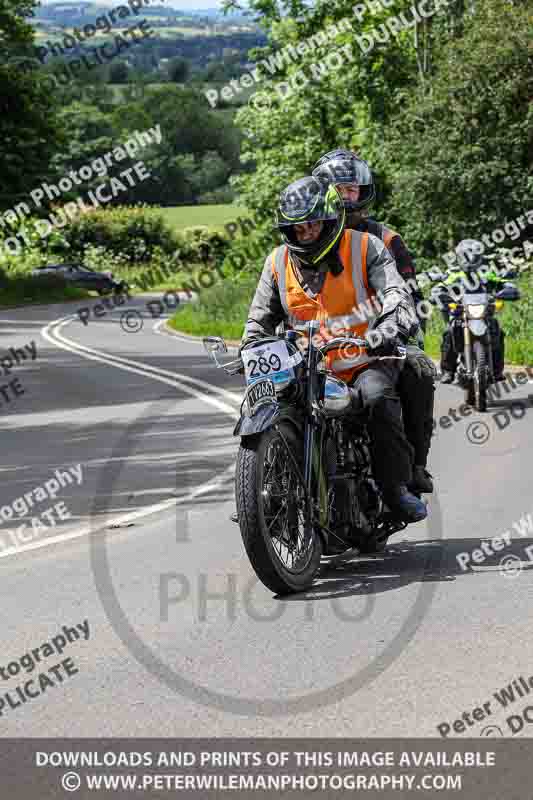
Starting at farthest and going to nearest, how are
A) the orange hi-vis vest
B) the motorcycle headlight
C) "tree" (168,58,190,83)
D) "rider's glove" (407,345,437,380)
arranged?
"tree" (168,58,190,83) < the motorcycle headlight < "rider's glove" (407,345,437,380) < the orange hi-vis vest

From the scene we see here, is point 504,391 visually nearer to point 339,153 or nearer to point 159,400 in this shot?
point 159,400

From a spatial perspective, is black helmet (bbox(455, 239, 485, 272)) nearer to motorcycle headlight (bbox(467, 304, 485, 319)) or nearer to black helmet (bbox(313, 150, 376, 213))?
motorcycle headlight (bbox(467, 304, 485, 319))

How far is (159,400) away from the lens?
744 inches

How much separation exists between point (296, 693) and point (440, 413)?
34.3ft

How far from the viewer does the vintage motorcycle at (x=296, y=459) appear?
6.36 m

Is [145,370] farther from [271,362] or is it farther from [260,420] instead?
[260,420]

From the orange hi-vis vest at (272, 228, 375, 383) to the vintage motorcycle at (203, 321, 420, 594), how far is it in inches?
2.0

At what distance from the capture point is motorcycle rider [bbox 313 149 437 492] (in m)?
7.40

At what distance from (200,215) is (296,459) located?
9981 centimetres

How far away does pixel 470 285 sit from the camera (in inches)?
620

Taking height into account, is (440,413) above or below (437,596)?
below

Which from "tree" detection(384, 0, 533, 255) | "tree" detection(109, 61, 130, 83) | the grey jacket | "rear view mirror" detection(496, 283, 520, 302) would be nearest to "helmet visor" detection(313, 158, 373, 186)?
the grey jacket

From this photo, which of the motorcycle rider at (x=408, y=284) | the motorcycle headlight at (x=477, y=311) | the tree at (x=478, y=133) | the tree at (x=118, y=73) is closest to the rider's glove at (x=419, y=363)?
the motorcycle rider at (x=408, y=284)

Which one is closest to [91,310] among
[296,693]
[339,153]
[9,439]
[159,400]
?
[159,400]
